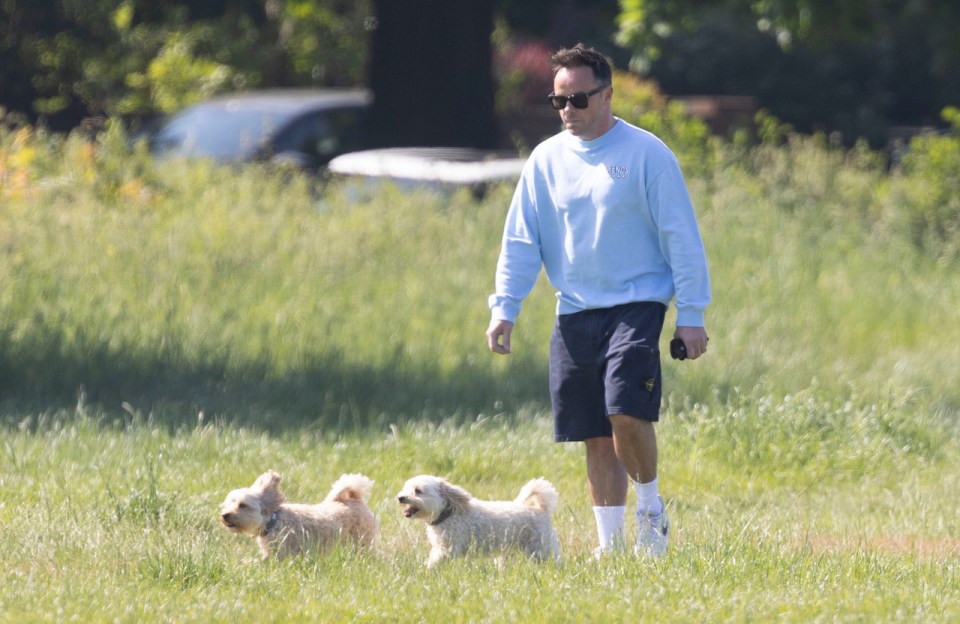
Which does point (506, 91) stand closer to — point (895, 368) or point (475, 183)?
point (475, 183)

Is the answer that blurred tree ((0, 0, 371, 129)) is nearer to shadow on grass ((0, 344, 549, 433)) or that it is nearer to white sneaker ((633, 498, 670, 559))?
shadow on grass ((0, 344, 549, 433))

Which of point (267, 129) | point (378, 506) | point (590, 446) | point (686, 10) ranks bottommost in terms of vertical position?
point (378, 506)

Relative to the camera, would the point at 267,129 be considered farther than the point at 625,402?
Yes

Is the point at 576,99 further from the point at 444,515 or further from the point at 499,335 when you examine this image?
the point at 444,515

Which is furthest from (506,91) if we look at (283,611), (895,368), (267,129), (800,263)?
(283,611)

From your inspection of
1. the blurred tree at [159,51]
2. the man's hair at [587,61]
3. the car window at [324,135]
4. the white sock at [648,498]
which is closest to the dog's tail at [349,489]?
the white sock at [648,498]

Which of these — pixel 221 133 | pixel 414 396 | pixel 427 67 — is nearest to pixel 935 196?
pixel 427 67

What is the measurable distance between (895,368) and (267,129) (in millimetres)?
7435

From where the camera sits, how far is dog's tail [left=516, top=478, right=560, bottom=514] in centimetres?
616

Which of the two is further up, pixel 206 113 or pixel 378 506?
pixel 206 113

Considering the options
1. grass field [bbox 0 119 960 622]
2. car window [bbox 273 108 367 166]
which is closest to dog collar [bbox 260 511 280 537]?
grass field [bbox 0 119 960 622]

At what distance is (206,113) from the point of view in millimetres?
16984

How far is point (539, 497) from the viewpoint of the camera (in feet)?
20.2

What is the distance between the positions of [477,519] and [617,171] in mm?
1430
